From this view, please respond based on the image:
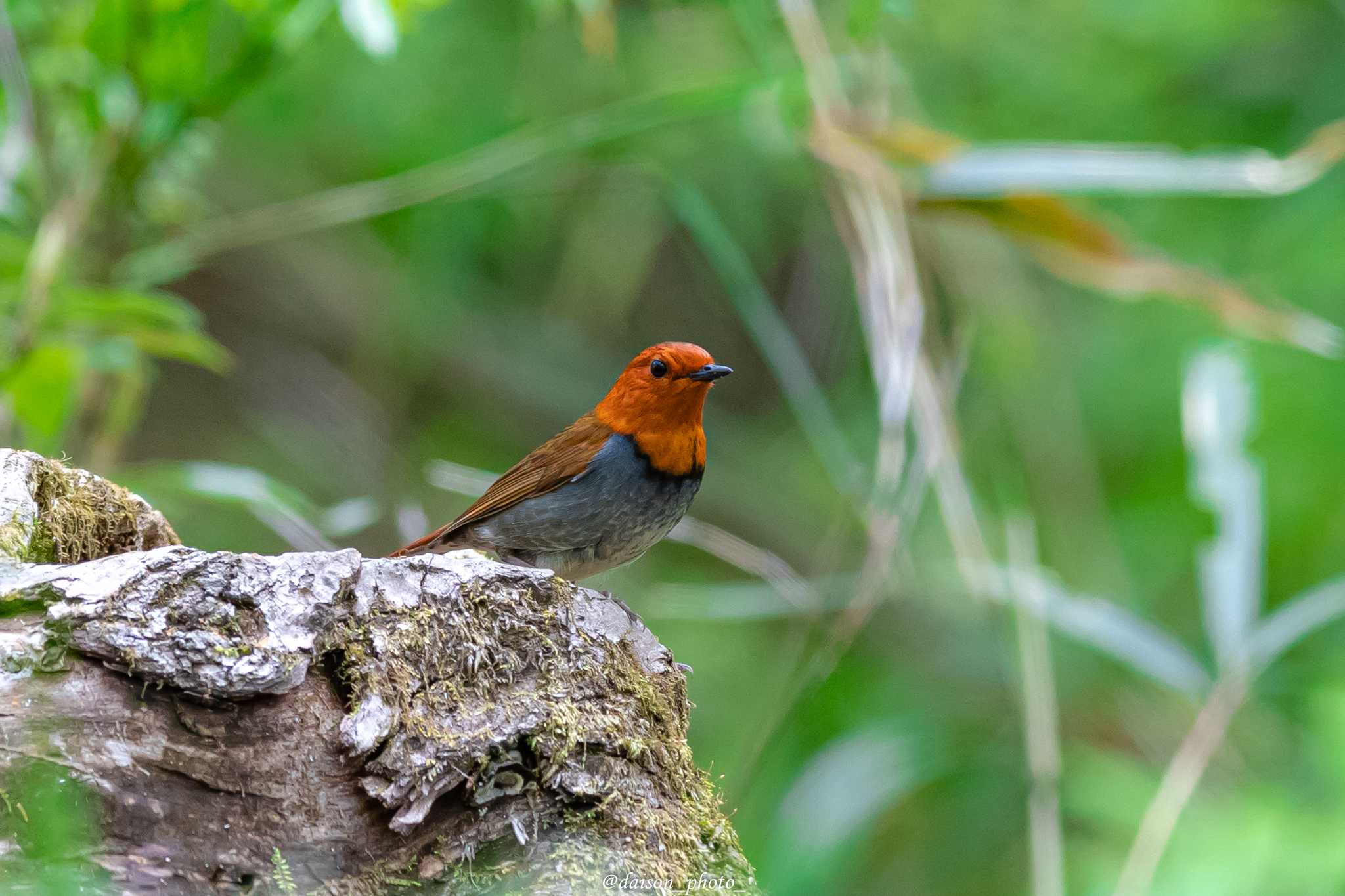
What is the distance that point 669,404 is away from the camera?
4008mm

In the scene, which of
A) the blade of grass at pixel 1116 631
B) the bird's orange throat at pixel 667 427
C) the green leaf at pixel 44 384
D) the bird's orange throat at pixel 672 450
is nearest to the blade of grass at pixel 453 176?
the green leaf at pixel 44 384

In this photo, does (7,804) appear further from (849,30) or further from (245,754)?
(849,30)

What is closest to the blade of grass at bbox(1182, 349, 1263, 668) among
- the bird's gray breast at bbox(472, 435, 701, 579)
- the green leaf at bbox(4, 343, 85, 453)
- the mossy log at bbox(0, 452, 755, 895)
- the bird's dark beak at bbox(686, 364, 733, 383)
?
the bird's dark beak at bbox(686, 364, 733, 383)

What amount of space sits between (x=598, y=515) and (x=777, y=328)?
0.86m

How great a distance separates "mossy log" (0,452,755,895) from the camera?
6.05 feet

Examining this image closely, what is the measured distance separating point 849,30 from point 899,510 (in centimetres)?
145

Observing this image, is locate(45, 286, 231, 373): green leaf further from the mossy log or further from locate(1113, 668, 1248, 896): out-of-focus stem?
locate(1113, 668, 1248, 896): out-of-focus stem

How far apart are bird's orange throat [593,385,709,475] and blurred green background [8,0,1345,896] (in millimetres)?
359

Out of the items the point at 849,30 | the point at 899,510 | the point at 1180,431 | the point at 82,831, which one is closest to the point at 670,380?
the point at 899,510

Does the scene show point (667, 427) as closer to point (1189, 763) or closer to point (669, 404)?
Answer: point (669, 404)

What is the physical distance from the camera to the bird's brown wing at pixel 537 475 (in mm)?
3877

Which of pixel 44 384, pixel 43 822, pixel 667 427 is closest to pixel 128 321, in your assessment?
pixel 44 384

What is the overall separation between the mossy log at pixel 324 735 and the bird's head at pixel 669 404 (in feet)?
5.11

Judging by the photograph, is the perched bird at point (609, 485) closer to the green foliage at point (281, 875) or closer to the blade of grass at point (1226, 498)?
the blade of grass at point (1226, 498)
